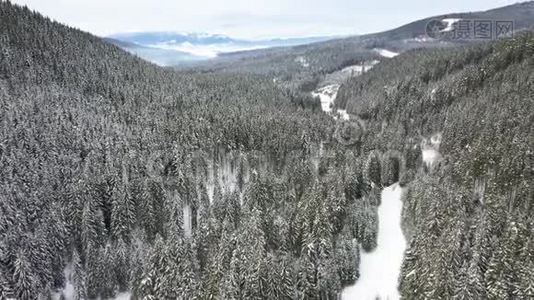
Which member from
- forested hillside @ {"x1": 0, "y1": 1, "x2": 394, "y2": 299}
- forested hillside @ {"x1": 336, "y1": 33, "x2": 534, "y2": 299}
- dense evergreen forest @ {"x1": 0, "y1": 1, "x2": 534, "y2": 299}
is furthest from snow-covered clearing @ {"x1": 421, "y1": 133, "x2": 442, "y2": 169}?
forested hillside @ {"x1": 0, "y1": 1, "x2": 394, "y2": 299}

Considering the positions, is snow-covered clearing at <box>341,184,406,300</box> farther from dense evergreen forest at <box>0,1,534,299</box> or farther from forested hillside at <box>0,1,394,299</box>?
forested hillside at <box>0,1,394,299</box>

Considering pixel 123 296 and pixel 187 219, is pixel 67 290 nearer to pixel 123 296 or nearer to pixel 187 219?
pixel 123 296

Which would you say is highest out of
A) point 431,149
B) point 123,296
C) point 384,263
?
point 431,149

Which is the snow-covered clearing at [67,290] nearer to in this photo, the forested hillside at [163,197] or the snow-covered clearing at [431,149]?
the forested hillside at [163,197]

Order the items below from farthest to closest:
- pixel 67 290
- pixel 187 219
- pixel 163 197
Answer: pixel 187 219 → pixel 163 197 → pixel 67 290

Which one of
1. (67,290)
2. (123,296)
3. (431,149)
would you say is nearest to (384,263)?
(123,296)

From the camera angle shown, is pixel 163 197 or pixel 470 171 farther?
pixel 470 171

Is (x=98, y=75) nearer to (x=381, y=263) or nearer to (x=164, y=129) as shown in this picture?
(x=164, y=129)
